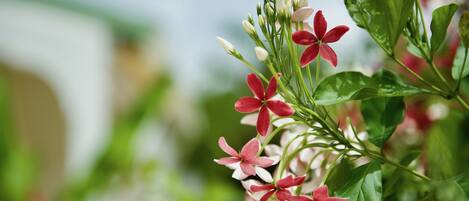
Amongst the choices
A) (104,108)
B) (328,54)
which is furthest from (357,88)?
(104,108)

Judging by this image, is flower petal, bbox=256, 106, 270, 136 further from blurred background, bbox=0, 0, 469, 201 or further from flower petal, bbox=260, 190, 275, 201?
blurred background, bbox=0, 0, 469, 201

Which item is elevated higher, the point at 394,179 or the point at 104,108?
the point at 394,179

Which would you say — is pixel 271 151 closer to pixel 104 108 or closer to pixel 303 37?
pixel 303 37

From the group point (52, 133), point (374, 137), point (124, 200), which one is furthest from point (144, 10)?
point (374, 137)

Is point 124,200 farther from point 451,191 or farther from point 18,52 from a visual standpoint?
point 451,191

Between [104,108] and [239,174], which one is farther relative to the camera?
[104,108]

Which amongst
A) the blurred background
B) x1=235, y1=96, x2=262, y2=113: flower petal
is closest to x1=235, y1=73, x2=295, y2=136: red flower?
x1=235, y1=96, x2=262, y2=113: flower petal

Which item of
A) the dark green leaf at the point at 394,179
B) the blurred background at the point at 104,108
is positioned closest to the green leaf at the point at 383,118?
the dark green leaf at the point at 394,179
